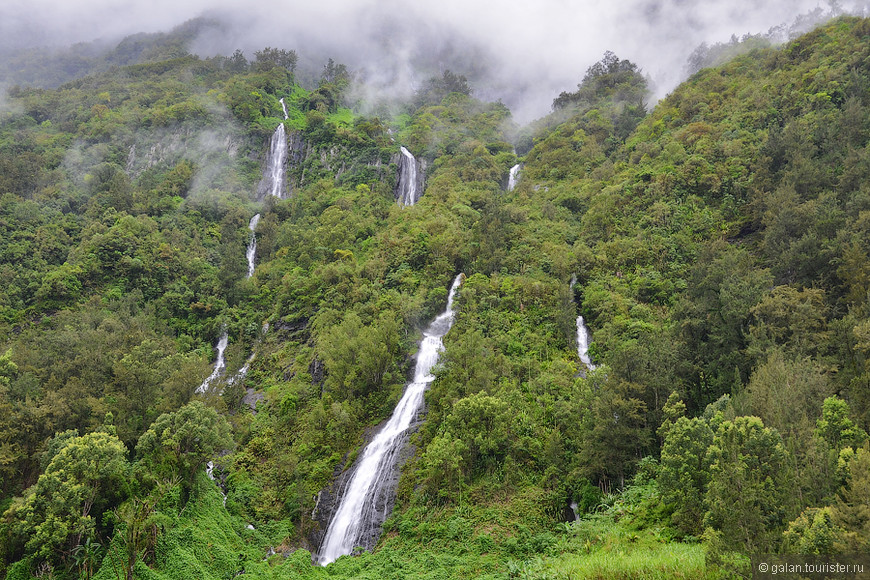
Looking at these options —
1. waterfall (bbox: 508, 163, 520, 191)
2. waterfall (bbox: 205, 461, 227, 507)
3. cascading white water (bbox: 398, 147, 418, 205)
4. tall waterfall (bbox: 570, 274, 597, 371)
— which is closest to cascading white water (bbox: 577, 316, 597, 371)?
tall waterfall (bbox: 570, 274, 597, 371)

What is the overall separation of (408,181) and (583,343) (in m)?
47.7

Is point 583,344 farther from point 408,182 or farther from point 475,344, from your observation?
point 408,182

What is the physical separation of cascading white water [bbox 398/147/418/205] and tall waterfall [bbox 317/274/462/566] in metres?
40.0

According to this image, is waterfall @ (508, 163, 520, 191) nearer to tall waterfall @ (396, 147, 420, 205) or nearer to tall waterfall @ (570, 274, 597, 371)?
tall waterfall @ (396, 147, 420, 205)

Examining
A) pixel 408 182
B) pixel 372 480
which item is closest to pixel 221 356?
pixel 372 480

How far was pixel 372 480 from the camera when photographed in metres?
30.3

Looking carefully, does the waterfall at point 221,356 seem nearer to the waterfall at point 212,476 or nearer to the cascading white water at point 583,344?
the waterfall at point 212,476

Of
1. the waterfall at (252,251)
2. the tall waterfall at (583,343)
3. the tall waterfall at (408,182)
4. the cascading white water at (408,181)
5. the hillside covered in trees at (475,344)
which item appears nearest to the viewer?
the hillside covered in trees at (475,344)

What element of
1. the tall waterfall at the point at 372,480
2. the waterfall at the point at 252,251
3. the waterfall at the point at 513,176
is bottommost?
the tall waterfall at the point at 372,480

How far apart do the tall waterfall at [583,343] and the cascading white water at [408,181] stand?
40598mm

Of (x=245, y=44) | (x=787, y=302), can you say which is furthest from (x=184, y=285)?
(x=245, y=44)

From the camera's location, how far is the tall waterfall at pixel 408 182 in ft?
244

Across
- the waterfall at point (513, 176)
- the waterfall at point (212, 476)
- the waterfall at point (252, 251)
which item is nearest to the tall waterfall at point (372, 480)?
the waterfall at point (212, 476)

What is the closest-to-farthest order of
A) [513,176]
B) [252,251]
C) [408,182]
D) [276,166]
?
[252,251] → [513,176] → [408,182] → [276,166]
